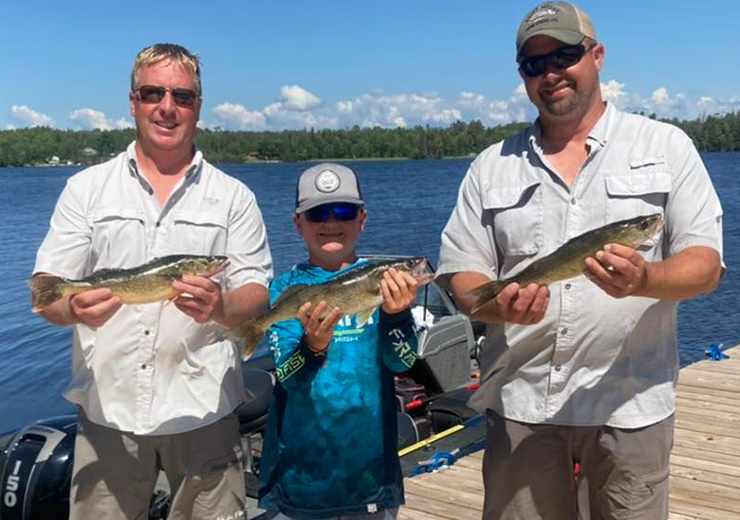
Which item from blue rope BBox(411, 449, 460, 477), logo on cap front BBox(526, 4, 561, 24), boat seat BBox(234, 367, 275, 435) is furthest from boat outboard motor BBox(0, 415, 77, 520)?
logo on cap front BBox(526, 4, 561, 24)

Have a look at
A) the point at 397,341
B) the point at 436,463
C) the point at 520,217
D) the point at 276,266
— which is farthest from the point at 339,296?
the point at 276,266

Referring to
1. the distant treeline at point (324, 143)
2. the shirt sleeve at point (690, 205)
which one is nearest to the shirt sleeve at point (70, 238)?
the shirt sleeve at point (690, 205)

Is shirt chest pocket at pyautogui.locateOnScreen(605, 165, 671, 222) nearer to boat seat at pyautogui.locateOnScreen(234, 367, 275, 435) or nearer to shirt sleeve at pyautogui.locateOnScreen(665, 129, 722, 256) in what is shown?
shirt sleeve at pyautogui.locateOnScreen(665, 129, 722, 256)

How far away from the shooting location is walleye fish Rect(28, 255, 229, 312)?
11.8 ft

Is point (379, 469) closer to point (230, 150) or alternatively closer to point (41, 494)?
point (41, 494)

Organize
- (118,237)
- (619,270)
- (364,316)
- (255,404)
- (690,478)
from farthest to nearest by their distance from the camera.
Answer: (690,478) < (255,404) < (118,237) < (364,316) < (619,270)

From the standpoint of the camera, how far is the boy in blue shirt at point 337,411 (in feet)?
12.4

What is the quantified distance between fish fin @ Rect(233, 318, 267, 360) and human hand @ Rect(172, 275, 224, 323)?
0.34 ft

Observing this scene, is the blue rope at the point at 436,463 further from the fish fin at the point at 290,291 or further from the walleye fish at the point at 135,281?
the walleye fish at the point at 135,281

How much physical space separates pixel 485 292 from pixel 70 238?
6.66 ft

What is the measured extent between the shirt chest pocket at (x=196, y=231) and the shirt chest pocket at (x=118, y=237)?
0.58 ft

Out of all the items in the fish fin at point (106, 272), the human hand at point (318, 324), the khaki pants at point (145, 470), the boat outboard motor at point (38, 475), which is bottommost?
the boat outboard motor at point (38, 475)

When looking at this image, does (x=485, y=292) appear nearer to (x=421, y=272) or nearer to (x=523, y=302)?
(x=523, y=302)

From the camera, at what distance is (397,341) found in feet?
12.4
